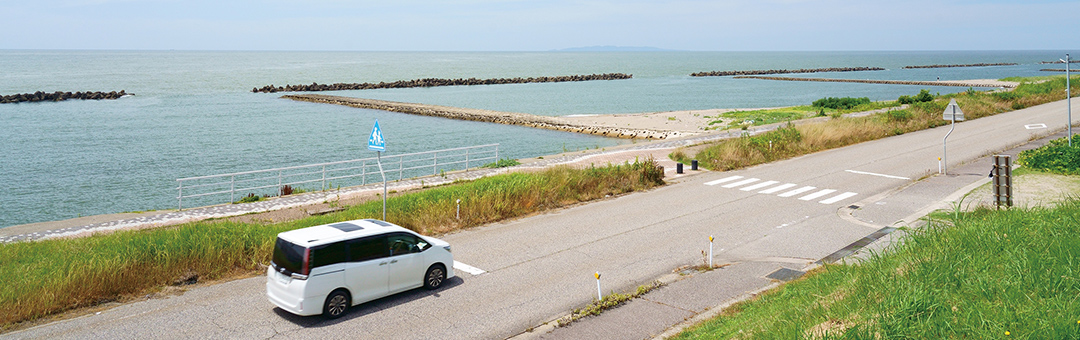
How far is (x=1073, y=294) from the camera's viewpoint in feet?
22.6

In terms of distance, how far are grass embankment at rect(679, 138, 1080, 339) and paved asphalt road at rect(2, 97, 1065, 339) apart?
3.22m

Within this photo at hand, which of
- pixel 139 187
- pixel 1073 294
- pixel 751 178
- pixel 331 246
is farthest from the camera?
pixel 139 187

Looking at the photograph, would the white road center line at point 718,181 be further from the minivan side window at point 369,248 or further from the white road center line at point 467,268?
the minivan side window at point 369,248

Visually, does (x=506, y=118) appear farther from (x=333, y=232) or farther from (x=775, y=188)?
(x=333, y=232)

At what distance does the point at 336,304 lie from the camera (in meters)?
10.9

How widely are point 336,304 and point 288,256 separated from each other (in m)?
1.11

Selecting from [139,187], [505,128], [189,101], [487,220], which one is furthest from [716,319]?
[189,101]

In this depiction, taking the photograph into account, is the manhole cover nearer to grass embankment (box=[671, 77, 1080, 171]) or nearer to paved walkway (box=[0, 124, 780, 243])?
paved walkway (box=[0, 124, 780, 243])

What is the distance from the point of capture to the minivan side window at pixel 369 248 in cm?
1123

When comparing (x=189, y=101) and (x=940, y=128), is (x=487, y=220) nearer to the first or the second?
(x=940, y=128)

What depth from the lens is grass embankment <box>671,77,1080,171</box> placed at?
27.9m

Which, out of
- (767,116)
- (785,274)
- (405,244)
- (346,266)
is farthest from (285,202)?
(767,116)

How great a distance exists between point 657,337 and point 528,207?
956cm

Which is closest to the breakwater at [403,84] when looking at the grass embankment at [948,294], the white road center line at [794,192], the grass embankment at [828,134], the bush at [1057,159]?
the grass embankment at [828,134]
